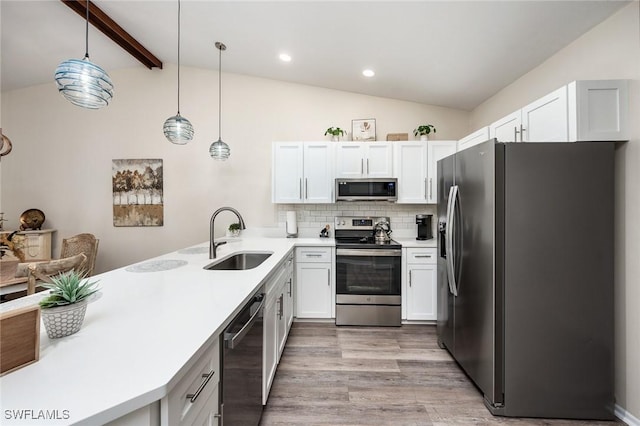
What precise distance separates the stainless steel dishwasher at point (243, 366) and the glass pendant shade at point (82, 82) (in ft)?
4.16

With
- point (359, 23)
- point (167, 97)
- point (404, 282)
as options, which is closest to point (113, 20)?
point (167, 97)

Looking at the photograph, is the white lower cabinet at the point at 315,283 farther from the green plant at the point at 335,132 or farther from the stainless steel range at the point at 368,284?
the green plant at the point at 335,132

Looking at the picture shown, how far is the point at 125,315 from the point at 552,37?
3309mm

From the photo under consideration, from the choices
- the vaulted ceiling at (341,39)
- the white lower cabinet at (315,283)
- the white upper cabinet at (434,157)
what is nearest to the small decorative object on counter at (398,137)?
the white upper cabinet at (434,157)

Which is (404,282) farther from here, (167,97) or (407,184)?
(167,97)

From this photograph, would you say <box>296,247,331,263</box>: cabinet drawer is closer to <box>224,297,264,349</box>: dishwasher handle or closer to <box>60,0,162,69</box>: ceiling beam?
<box>224,297,264,349</box>: dishwasher handle

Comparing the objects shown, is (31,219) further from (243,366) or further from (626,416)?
(626,416)

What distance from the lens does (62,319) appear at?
34.4 inches

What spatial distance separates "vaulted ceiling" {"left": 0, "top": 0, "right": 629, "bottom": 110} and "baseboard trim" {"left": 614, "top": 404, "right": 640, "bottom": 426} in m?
2.61

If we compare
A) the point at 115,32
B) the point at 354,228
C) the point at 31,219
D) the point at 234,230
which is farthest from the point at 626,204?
the point at 31,219

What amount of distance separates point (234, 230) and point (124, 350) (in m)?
2.97

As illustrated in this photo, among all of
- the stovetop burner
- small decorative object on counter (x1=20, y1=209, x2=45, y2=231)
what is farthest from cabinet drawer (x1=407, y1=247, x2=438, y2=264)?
small decorative object on counter (x1=20, y1=209, x2=45, y2=231)

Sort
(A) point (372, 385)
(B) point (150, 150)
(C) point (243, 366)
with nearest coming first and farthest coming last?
(C) point (243, 366) < (A) point (372, 385) < (B) point (150, 150)

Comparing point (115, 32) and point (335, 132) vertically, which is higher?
point (115, 32)
